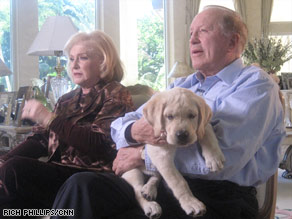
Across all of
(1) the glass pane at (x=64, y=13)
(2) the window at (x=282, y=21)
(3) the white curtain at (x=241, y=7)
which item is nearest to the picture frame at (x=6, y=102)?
(1) the glass pane at (x=64, y=13)

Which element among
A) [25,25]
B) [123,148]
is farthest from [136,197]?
[25,25]

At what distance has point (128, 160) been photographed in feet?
4.24

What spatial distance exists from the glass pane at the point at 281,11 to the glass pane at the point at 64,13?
3.84 metres

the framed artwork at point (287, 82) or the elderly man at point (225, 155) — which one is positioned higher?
the framed artwork at point (287, 82)

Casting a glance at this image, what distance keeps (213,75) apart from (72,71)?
2.19 feet

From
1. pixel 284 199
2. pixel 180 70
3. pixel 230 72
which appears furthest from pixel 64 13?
pixel 230 72

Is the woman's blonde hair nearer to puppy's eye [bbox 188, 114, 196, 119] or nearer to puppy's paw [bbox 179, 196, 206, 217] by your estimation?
puppy's eye [bbox 188, 114, 196, 119]

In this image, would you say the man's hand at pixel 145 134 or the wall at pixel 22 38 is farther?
the wall at pixel 22 38

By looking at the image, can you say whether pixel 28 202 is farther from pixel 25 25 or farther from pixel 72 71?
pixel 25 25

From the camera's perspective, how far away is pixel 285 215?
8.88ft

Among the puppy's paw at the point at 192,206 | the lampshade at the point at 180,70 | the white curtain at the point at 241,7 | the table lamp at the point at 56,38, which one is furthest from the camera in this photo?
the white curtain at the point at 241,7

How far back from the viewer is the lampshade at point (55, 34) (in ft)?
8.75

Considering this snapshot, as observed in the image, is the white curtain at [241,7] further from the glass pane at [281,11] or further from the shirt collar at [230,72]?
the shirt collar at [230,72]

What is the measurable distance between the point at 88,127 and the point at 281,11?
22.5ft
